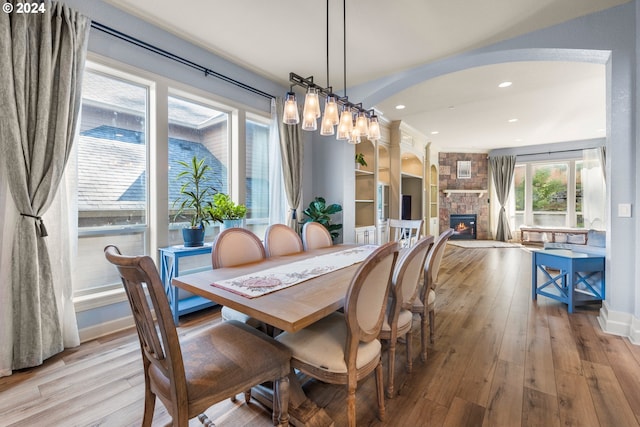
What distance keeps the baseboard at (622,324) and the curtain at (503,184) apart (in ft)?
21.2

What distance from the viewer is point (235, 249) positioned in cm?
207

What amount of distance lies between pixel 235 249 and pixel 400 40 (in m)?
2.63

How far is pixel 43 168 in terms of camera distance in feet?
6.53

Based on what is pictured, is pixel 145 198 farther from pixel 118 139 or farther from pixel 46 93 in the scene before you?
pixel 46 93

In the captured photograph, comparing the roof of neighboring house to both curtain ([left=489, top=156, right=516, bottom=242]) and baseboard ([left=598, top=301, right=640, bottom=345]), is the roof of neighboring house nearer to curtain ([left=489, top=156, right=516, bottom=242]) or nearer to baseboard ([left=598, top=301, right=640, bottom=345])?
baseboard ([left=598, top=301, right=640, bottom=345])

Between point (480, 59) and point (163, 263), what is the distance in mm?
3939

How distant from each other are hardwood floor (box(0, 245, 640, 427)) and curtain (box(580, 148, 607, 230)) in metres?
6.18

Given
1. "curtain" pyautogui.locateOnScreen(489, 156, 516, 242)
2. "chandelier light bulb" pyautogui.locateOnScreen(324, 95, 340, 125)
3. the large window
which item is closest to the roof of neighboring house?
"chandelier light bulb" pyautogui.locateOnScreen(324, 95, 340, 125)

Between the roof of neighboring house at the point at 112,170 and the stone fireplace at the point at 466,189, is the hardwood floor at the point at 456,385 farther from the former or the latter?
the stone fireplace at the point at 466,189

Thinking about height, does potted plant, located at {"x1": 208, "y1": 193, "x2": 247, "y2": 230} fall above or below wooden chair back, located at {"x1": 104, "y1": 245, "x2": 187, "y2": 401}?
above

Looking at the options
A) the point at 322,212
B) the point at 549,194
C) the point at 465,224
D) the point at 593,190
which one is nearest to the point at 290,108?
the point at 322,212

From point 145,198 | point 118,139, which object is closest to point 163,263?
point 145,198

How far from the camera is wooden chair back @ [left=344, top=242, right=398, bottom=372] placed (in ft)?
3.90

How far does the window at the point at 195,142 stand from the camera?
2939mm
